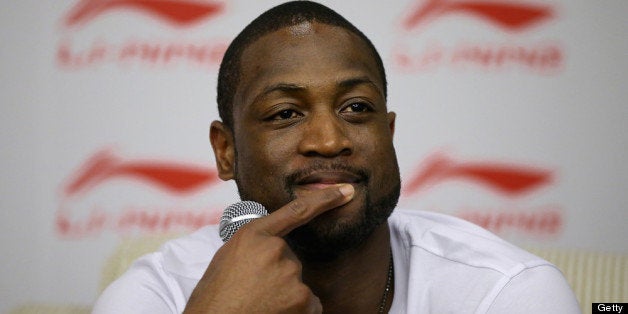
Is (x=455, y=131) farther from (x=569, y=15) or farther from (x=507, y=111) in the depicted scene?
(x=569, y=15)

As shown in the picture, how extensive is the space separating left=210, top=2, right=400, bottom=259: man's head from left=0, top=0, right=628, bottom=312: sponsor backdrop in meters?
1.08

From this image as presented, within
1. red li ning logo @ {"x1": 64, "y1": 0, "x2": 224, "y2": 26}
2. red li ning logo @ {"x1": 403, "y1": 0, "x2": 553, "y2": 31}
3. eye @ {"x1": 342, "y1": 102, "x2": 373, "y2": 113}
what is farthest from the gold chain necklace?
red li ning logo @ {"x1": 64, "y1": 0, "x2": 224, "y2": 26}

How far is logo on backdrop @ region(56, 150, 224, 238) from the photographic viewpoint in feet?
9.23

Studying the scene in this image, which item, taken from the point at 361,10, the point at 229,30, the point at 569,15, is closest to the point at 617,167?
the point at 569,15

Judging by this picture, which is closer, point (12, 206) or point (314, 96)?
point (314, 96)

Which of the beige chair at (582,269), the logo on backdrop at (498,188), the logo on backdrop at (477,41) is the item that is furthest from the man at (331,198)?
the logo on backdrop at (477,41)

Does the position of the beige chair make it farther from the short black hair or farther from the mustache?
the mustache

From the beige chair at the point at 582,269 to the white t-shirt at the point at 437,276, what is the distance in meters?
0.52

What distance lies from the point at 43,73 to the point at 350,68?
5.56 ft

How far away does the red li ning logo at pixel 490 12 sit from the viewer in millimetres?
2873

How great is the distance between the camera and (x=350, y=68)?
1694 millimetres

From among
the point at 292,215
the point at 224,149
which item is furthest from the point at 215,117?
the point at 292,215

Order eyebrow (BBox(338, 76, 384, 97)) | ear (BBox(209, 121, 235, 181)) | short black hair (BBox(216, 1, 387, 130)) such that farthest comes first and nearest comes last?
ear (BBox(209, 121, 235, 181)) < short black hair (BBox(216, 1, 387, 130)) < eyebrow (BBox(338, 76, 384, 97))

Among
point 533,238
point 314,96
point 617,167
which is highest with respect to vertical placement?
point 314,96
